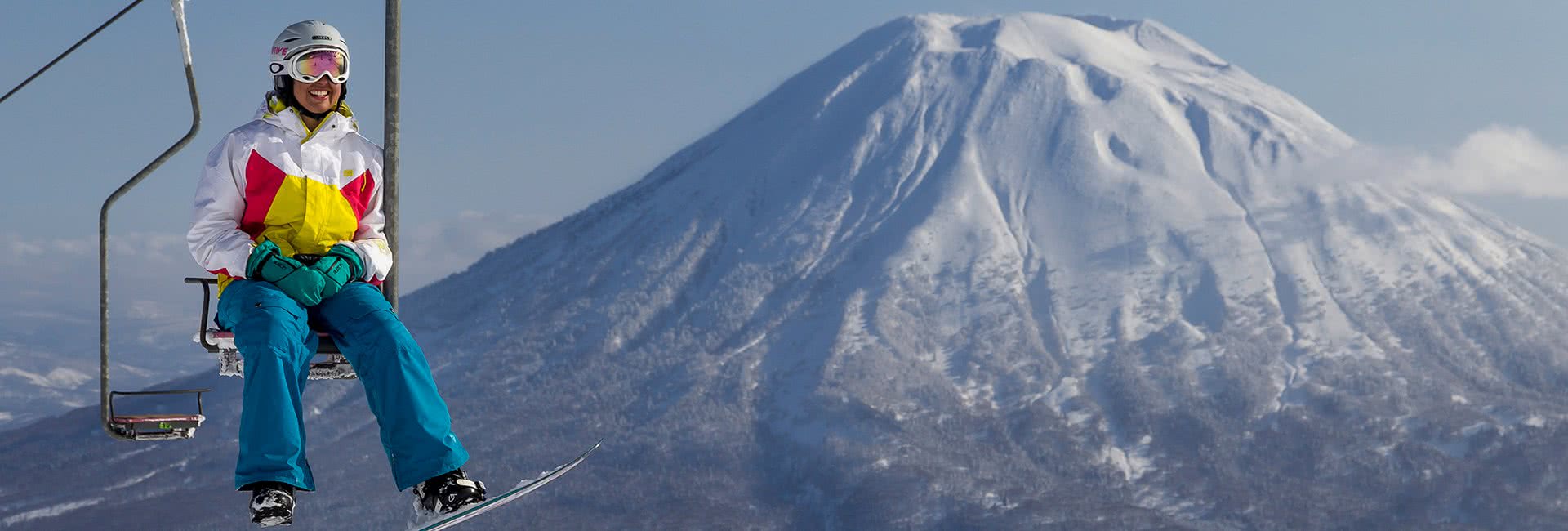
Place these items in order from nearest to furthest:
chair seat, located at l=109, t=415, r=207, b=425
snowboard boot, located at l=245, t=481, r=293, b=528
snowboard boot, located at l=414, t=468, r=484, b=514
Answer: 1. snowboard boot, located at l=245, t=481, r=293, b=528
2. snowboard boot, located at l=414, t=468, r=484, b=514
3. chair seat, located at l=109, t=415, r=207, b=425

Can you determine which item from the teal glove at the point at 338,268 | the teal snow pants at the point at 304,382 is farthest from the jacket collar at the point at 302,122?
the teal snow pants at the point at 304,382

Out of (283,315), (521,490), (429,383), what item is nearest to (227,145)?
(283,315)

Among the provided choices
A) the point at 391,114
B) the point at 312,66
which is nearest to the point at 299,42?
the point at 312,66

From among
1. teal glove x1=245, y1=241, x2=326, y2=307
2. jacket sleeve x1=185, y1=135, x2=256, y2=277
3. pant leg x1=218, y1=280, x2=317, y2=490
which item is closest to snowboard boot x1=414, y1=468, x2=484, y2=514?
pant leg x1=218, y1=280, x2=317, y2=490

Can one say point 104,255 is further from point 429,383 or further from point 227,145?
point 429,383

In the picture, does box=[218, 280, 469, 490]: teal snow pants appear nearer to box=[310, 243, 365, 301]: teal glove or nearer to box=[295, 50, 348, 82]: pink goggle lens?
box=[310, 243, 365, 301]: teal glove

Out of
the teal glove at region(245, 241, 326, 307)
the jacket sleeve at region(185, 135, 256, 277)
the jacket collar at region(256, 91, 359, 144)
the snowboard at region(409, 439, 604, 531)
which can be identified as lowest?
the snowboard at region(409, 439, 604, 531)
